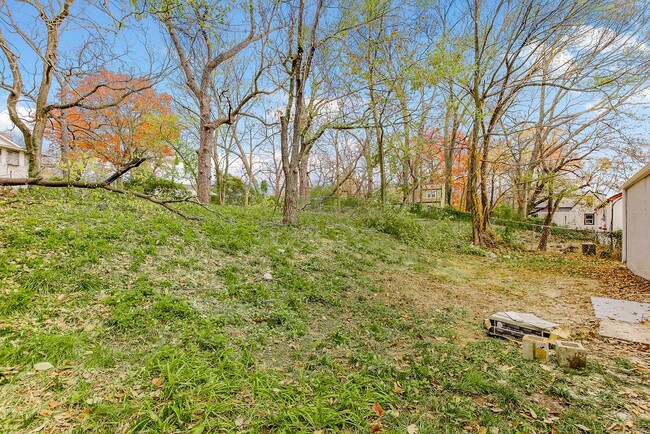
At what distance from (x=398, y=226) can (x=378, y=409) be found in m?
6.77

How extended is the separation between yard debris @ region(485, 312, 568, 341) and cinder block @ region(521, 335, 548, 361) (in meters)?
0.35

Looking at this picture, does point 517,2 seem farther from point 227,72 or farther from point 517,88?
point 227,72

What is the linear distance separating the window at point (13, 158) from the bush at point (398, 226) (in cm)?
1770

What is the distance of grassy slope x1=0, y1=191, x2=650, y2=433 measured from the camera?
184cm

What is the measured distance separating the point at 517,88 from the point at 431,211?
5407 millimetres

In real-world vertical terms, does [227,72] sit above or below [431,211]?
above

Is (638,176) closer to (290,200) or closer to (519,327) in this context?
(519,327)

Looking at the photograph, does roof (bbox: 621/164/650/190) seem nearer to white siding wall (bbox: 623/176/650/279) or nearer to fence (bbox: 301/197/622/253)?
white siding wall (bbox: 623/176/650/279)

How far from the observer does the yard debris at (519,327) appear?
9.49 feet

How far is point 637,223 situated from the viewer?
21.0ft

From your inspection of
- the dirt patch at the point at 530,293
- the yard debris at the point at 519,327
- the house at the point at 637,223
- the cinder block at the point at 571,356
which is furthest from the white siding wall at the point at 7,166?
the house at the point at 637,223

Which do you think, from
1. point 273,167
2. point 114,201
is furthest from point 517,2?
point 273,167

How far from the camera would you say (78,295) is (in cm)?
292

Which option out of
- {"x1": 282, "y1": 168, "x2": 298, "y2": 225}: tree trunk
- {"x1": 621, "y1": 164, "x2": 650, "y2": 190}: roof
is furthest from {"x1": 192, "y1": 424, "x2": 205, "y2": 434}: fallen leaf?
{"x1": 621, "y1": 164, "x2": 650, "y2": 190}: roof
